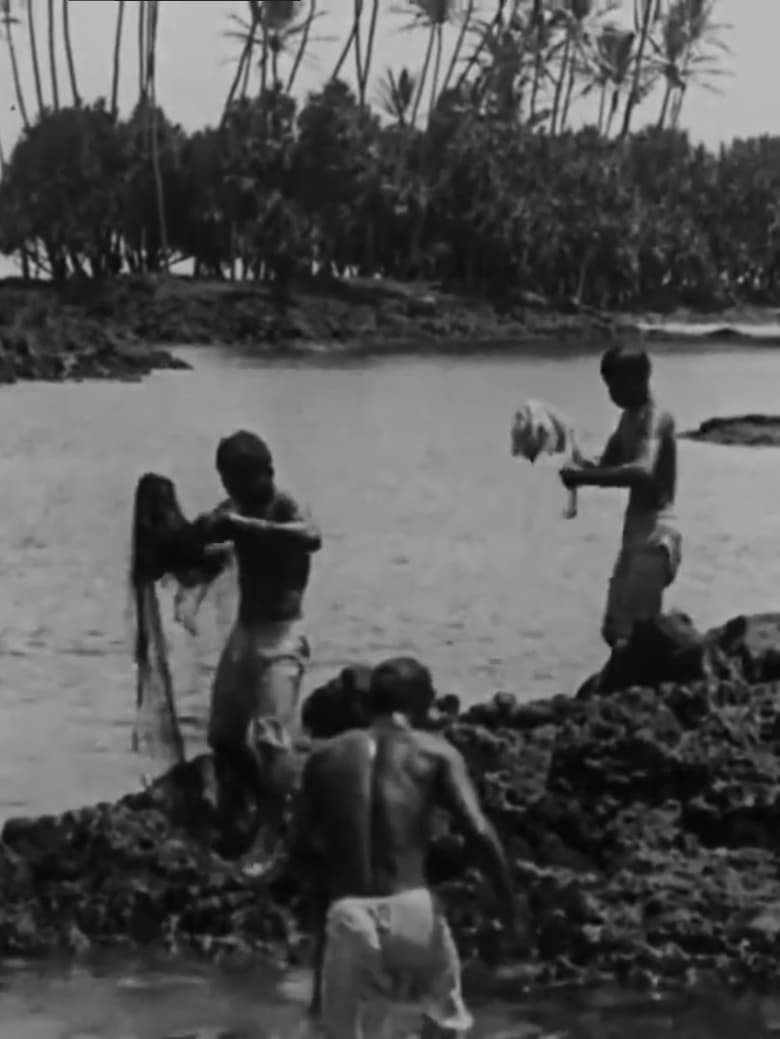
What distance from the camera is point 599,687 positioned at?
1588 cm

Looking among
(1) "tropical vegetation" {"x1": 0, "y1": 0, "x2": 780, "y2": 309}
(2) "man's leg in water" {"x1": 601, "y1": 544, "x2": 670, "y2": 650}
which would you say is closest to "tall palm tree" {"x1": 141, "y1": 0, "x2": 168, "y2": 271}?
(1) "tropical vegetation" {"x1": 0, "y1": 0, "x2": 780, "y2": 309}

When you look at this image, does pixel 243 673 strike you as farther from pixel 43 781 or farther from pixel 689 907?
pixel 43 781

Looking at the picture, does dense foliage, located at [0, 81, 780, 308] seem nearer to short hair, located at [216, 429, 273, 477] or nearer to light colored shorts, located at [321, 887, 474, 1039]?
short hair, located at [216, 429, 273, 477]

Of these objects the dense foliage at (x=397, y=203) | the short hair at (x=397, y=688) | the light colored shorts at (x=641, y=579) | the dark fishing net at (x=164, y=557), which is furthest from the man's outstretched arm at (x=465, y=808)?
the dense foliage at (x=397, y=203)

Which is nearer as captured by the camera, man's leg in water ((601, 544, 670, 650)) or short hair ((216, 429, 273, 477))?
Answer: short hair ((216, 429, 273, 477))

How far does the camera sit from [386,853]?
8.06 metres

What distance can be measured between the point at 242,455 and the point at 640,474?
3205 mm

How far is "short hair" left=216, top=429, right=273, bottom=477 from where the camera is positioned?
449 inches

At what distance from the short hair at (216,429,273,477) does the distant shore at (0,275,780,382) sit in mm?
69430

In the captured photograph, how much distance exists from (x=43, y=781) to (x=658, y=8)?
97.5m

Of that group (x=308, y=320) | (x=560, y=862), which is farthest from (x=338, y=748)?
(x=308, y=320)

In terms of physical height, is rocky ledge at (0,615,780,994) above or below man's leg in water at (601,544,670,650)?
below

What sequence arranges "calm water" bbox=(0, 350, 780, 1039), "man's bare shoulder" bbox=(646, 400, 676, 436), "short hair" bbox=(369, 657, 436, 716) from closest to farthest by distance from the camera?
"short hair" bbox=(369, 657, 436, 716)
"calm water" bbox=(0, 350, 780, 1039)
"man's bare shoulder" bbox=(646, 400, 676, 436)

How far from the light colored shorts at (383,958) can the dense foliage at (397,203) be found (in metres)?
88.1
